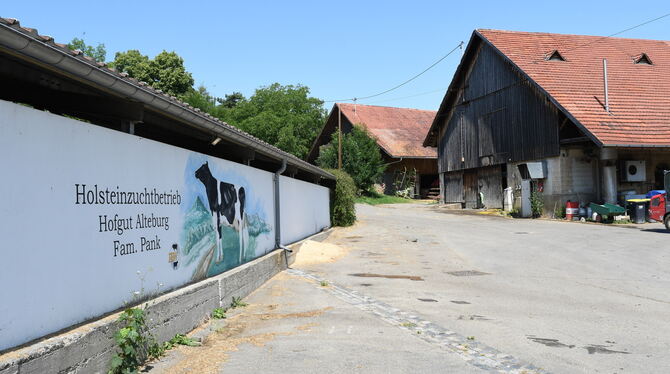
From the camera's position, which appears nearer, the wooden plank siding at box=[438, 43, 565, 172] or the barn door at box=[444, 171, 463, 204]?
the wooden plank siding at box=[438, 43, 565, 172]

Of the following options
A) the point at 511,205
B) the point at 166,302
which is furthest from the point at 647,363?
the point at 511,205

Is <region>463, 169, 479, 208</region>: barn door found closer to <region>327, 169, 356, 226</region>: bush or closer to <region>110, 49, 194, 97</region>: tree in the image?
<region>327, 169, 356, 226</region>: bush

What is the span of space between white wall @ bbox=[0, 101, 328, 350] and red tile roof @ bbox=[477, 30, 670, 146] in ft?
66.6

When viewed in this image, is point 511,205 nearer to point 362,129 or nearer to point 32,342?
point 362,129

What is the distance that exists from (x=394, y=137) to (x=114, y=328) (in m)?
42.2

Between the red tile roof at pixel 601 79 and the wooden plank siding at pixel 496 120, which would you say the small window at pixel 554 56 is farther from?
the wooden plank siding at pixel 496 120

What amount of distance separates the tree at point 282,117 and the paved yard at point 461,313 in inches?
1554

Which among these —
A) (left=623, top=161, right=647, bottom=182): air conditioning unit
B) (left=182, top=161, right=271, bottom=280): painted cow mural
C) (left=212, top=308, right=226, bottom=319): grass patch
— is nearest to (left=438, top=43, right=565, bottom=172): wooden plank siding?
(left=623, top=161, right=647, bottom=182): air conditioning unit

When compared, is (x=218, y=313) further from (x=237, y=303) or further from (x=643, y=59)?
(x=643, y=59)

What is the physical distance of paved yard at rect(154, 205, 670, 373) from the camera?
5.75 m

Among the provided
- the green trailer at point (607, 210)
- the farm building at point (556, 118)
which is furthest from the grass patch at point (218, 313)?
the green trailer at point (607, 210)

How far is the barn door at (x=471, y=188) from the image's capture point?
33906mm

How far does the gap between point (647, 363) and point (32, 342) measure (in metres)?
5.67

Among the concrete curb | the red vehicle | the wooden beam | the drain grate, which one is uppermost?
the wooden beam
